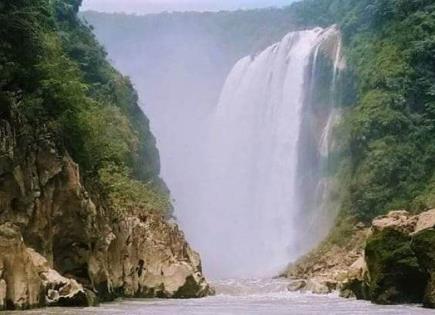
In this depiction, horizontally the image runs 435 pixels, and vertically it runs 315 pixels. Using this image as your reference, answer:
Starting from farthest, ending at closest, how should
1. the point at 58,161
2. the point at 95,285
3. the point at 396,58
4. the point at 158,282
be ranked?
the point at 396,58 < the point at 158,282 < the point at 95,285 < the point at 58,161

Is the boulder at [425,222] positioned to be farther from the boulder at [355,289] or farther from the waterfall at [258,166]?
the waterfall at [258,166]

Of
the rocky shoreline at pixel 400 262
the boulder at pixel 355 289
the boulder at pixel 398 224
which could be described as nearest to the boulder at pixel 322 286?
the boulder at pixel 355 289

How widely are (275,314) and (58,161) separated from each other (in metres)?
7.83

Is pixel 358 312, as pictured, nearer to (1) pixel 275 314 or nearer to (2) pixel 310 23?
(1) pixel 275 314

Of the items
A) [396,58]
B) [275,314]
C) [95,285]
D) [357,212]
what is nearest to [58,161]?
[95,285]

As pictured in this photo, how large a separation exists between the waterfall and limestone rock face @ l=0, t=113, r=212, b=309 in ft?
89.0

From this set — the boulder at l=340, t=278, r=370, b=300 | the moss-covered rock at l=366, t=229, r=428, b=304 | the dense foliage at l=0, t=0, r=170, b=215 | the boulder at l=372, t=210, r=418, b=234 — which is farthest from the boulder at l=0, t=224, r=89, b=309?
the boulder at l=340, t=278, r=370, b=300

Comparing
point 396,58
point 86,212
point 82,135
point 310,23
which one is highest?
point 310,23

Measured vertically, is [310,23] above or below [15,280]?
above

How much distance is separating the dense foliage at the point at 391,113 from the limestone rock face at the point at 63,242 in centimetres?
1988

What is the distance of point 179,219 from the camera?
76.4 m

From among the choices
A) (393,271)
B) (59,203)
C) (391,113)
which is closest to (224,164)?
(391,113)

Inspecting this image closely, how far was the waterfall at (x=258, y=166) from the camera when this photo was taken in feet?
212

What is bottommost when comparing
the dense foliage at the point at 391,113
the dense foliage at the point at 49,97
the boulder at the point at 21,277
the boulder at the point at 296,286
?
the boulder at the point at 21,277
